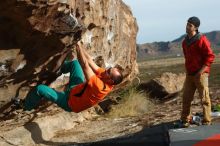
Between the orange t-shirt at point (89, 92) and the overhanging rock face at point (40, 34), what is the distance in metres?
0.79

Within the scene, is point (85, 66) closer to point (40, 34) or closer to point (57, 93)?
point (57, 93)

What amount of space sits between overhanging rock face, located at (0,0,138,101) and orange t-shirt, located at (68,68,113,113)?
793 millimetres

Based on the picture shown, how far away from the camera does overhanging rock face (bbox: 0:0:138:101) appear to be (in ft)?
27.1

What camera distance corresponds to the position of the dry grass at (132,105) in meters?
15.7

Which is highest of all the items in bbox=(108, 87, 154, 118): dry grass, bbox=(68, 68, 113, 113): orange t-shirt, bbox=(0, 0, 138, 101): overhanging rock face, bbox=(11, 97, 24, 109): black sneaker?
bbox=(0, 0, 138, 101): overhanging rock face

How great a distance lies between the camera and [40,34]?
8820mm

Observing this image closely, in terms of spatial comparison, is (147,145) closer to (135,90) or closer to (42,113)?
(42,113)

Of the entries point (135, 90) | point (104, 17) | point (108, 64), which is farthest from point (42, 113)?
point (135, 90)

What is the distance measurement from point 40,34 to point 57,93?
1.11m

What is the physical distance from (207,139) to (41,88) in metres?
3.07

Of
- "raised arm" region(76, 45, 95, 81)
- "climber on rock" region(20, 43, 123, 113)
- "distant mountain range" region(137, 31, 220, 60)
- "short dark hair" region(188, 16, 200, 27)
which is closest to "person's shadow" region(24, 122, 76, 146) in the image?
"climber on rock" region(20, 43, 123, 113)

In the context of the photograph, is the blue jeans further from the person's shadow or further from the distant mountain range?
the distant mountain range

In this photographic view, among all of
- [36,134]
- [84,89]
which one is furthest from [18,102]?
[36,134]

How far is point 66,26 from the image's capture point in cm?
887
